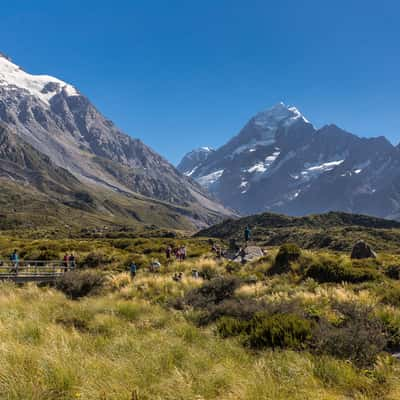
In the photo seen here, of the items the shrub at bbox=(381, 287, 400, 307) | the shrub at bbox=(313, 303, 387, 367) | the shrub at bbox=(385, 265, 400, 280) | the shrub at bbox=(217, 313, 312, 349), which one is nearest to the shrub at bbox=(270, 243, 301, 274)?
the shrub at bbox=(385, 265, 400, 280)

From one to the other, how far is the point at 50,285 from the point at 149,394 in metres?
17.5

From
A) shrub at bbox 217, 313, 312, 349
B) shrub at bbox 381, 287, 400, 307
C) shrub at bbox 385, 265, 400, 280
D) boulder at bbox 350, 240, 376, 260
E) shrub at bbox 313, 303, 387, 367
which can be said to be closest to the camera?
shrub at bbox 313, 303, 387, 367

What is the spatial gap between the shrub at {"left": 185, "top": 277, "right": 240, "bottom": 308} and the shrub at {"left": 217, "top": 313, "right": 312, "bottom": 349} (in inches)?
174

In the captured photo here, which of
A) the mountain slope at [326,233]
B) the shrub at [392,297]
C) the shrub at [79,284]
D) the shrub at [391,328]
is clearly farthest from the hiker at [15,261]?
the mountain slope at [326,233]

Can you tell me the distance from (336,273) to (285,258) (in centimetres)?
423

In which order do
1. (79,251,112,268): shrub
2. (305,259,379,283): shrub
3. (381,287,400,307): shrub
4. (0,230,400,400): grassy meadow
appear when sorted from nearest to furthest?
(0,230,400,400): grassy meadow
(381,287,400,307): shrub
(305,259,379,283): shrub
(79,251,112,268): shrub

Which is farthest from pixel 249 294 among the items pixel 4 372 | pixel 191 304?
pixel 4 372

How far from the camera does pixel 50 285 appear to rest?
21125mm

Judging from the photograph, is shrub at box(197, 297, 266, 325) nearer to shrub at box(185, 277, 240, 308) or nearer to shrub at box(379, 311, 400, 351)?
shrub at box(185, 277, 240, 308)

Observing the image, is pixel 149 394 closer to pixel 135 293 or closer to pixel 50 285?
pixel 135 293

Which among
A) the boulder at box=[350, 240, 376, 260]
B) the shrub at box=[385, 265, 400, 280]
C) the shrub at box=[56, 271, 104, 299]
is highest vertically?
the boulder at box=[350, 240, 376, 260]

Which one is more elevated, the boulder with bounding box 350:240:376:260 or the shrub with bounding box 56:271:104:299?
the boulder with bounding box 350:240:376:260

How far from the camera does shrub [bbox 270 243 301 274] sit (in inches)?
842

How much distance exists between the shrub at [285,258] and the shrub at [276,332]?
471 inches
